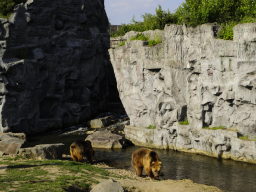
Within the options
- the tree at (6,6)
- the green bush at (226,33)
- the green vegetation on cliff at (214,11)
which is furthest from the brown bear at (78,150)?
the tree at (6,6)

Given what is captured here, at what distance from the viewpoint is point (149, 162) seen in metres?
12.8

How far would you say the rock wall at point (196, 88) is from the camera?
1653 centimetres

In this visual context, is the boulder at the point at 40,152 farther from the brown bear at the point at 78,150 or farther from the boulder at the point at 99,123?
the boulder at the point at 99,123

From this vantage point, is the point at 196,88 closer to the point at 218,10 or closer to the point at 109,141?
the point at 218,10

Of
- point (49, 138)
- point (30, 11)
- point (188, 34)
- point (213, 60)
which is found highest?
point (30, 11)

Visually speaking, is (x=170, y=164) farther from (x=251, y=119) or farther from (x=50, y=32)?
(x=50, y=32)

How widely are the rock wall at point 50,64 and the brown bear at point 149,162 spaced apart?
16647 mm

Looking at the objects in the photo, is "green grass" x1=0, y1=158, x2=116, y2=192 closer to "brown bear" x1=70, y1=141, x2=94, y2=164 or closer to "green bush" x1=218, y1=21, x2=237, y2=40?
"brown bear" x1=70, y1=141, x2=94, y2=164

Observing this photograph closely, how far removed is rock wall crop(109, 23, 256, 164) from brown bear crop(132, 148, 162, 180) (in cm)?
646

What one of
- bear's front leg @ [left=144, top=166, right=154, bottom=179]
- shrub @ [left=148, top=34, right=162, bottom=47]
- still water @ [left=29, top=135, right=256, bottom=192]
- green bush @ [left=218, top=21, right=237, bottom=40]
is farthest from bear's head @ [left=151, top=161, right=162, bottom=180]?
shrub @ [left=148, top=34, right=162, bottom=47]

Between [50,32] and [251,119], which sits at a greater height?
[50,32]

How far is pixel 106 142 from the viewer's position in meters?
22.0

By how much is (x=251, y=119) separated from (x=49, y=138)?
1828 cm

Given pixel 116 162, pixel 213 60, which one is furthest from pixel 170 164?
pixel 213 60
